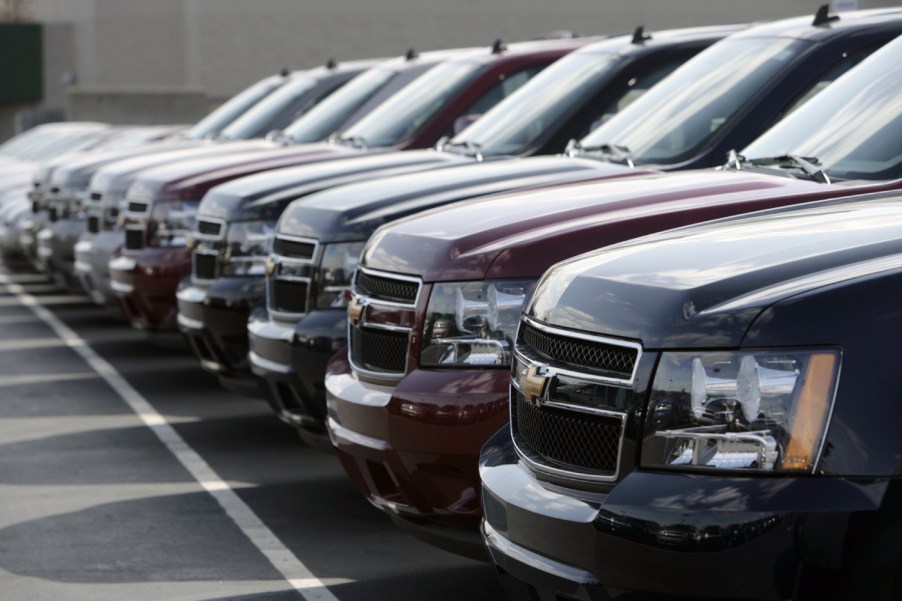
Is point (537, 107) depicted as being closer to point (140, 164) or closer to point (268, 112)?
point (140, 164)

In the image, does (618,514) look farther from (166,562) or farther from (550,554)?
(166,562)

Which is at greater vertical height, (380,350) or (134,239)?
(380,350)

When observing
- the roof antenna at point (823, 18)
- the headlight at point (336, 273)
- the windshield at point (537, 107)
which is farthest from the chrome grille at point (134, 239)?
the roof antenna at point (823, 18)

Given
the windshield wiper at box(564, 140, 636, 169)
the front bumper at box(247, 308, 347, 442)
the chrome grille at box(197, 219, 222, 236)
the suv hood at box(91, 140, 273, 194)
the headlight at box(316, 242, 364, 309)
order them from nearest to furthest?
the front bumper at box(247, 308, 347, 442)
the headlight at box(316, 242, 364, 309)
the windshield wiper at box(564, 140, 636, 169)
the chrome grille at box(197, 219, 222, 236)
the suv hood at box(91, 140, 273, 194)

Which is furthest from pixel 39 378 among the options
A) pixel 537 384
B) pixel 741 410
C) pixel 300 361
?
pixel 741 410

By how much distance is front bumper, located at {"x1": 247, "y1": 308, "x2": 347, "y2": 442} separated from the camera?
22.9 ft

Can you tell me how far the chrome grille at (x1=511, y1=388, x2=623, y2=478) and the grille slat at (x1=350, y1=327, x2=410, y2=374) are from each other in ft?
4.73

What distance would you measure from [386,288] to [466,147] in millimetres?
3742

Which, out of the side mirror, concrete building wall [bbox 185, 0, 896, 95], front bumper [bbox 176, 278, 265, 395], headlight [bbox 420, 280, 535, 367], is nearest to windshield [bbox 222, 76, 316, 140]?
the side mirror

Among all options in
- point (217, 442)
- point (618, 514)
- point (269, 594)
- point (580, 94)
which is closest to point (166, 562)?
point (269, 594)

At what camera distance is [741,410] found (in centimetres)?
353

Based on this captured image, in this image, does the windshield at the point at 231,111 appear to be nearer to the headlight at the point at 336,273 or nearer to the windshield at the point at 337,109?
the windshield at the point at 337,109

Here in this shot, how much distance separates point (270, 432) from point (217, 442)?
41 centimetres

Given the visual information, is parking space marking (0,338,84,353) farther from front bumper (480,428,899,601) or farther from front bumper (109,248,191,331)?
front bumper (480,428,899,601)
